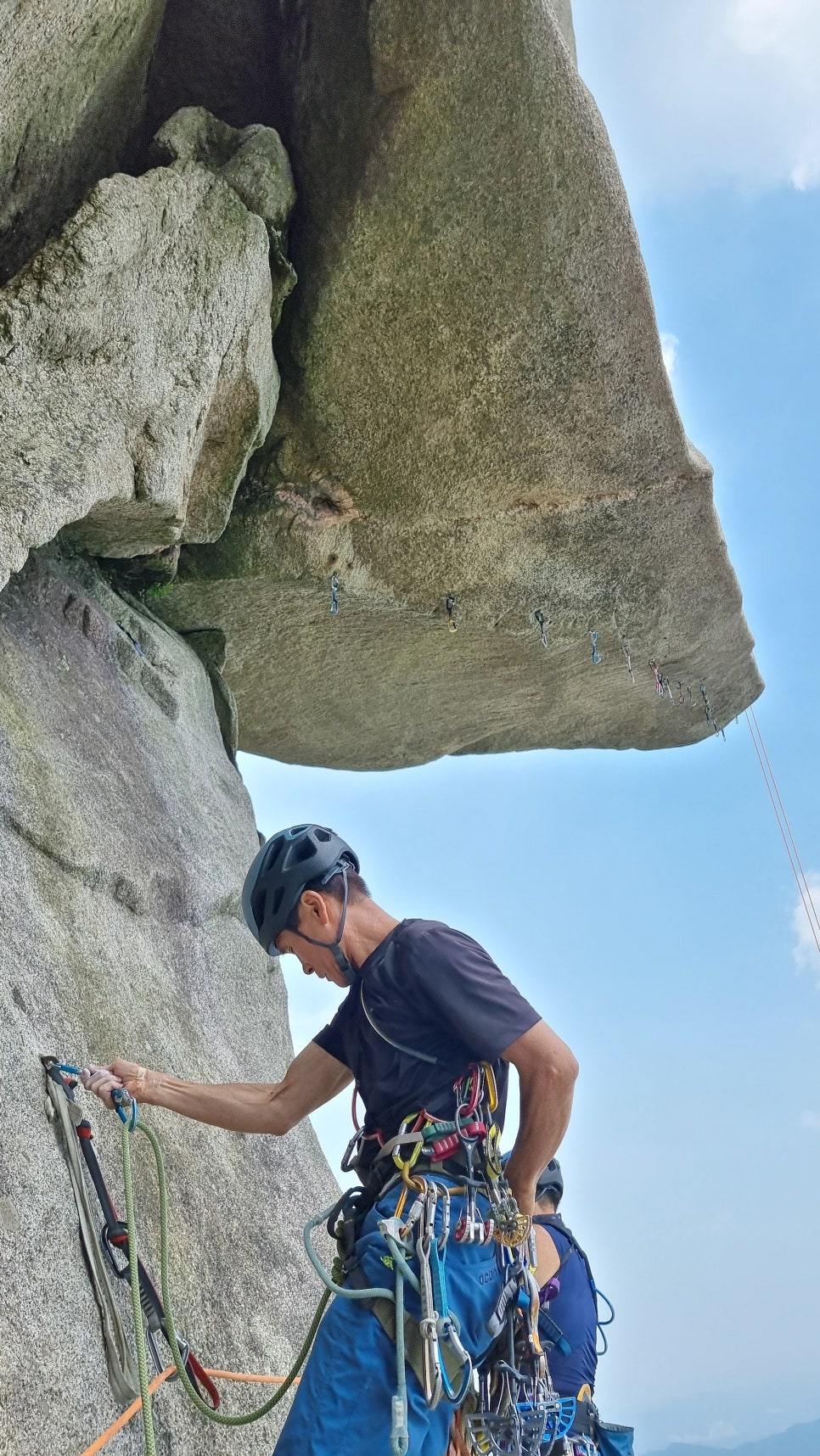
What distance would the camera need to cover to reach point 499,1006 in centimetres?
269

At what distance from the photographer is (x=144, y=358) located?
13.8 feet

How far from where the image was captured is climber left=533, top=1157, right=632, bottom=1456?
331 cm

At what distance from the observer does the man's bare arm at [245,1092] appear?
322cm

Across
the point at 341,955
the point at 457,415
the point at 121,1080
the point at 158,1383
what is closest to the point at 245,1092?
the point at 121,1080

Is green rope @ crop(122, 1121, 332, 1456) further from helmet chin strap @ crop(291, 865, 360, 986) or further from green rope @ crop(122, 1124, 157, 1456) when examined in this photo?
helmet chin strap @ crop(291, 865, 360, 986)

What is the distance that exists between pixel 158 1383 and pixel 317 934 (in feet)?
Answer: 4.26

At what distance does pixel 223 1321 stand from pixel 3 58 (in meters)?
4.26

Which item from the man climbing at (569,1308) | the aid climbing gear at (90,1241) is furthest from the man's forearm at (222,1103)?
the man climbing at (569,1308)

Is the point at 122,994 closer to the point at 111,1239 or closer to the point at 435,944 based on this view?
the point at 111,1239

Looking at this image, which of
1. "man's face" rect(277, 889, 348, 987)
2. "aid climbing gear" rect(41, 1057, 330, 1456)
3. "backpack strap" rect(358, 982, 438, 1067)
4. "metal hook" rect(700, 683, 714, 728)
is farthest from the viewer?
"metal hook" rect(700, 683, 714, 728)

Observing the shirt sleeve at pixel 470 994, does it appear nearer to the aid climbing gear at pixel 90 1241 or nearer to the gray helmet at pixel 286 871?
the gray helmet at pixel 286 871

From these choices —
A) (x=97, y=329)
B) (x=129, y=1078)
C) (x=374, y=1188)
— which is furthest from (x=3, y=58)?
(x=374, y=1188)

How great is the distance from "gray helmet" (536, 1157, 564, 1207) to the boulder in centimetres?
395

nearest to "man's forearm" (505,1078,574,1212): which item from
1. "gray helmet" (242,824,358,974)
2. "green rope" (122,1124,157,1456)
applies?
"gray helmet" (242,824,358,974)
